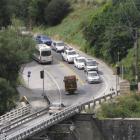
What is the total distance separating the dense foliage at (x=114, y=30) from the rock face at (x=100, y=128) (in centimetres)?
2209

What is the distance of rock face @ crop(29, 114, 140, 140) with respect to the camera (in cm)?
6278

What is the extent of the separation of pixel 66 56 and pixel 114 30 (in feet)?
25.9

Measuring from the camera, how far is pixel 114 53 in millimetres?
85312

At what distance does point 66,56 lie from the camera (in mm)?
90688

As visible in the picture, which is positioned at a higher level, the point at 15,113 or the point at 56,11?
the point at 56,11

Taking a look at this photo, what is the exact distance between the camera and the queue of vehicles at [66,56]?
78875 millimetres

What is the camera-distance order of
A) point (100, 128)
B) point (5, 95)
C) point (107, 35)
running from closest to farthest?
point (100, 128) → point (5, 95) → point (107, 35)

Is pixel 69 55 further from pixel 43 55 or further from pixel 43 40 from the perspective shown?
pixel 43 40

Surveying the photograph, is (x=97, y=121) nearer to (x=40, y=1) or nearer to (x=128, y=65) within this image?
(x=128, y=65)

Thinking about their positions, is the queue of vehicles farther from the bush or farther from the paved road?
the bush

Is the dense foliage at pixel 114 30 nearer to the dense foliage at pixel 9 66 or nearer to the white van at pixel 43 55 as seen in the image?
the white van at pixel 43 55

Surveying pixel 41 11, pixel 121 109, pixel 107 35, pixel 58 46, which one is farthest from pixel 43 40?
pixel 121 109

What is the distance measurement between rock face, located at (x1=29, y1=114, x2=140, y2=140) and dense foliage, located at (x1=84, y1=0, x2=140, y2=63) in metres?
22.1

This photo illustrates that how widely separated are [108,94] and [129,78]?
334 inches
